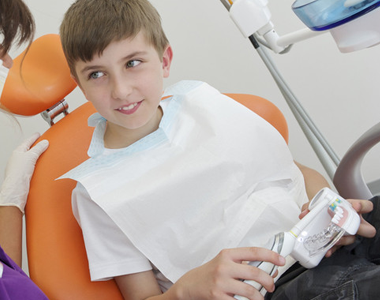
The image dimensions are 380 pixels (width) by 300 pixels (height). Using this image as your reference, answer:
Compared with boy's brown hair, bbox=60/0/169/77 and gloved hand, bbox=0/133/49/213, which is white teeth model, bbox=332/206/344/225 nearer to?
boy's brown hair, bbox=60/0/169/77

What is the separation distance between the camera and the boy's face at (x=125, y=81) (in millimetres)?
871

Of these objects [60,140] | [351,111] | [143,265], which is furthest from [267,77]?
[143,265]

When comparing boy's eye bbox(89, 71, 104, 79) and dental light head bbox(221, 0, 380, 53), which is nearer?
dental light head bbox(221, 0, 380, 53)

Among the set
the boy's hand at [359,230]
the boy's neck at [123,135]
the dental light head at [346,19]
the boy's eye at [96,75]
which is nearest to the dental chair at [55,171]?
the boy's neck at [123,135]

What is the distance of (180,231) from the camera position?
896mm

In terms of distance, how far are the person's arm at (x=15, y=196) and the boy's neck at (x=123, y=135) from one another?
181 mm

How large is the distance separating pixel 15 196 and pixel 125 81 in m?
0.36

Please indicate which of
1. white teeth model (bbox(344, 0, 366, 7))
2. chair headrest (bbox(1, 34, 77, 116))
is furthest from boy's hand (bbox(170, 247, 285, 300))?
chair headrest (bbox(1, 34, 77, 116))

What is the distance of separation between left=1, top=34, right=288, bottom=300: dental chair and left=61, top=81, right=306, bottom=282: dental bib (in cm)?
9

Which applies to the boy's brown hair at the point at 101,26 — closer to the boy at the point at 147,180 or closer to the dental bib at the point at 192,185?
the boy at the point at 147,180

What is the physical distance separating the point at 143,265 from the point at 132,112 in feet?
0.97

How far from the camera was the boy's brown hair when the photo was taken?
864 mm

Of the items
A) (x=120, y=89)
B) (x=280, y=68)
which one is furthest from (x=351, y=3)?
(x=280, y=68)

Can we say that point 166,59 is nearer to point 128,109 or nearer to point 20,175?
point 128,109
